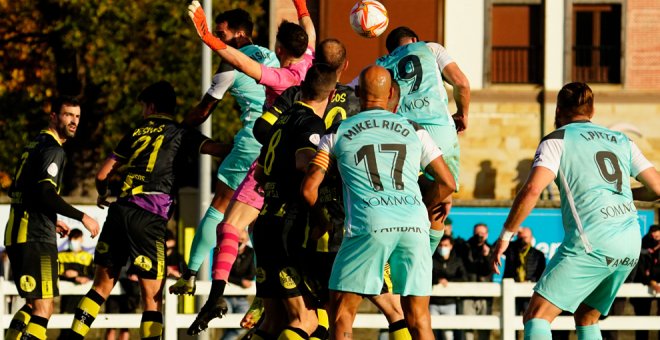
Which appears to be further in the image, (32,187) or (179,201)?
(179,201)

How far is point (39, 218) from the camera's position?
14164 millimetres

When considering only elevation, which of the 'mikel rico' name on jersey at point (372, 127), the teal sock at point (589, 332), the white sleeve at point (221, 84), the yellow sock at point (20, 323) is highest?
the white sleeve at point (221, 84)

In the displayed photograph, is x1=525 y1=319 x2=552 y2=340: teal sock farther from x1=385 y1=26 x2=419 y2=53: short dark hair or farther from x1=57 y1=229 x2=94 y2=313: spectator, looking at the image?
x1=57 y1=229 x2=94 y2=313: spectator

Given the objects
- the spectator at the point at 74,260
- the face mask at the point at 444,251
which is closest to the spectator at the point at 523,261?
the face mask at the point at 444,251

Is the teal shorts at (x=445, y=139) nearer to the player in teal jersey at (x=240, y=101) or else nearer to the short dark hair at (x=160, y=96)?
the player in teal jersey at (x=240, y=101)

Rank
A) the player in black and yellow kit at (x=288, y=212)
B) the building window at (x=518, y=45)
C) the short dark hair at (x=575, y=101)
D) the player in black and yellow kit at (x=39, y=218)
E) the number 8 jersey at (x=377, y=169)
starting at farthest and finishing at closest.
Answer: the building window at (x=518, y=45) → the player in black and yellow kit at (x=39, y=218) → the player in black and yellow kit at (x=288, y=212) → the short dark hair at (x=575, y=101) → the number 8 jersey at (x=377, y=169)

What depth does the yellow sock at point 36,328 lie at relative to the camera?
46.1 ft

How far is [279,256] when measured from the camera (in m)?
12.1

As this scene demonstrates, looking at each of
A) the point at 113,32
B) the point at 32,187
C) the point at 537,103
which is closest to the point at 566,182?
the point at 32,187

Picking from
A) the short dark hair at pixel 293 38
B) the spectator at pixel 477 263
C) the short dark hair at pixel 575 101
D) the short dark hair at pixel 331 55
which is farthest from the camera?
the spectator at pixel 477 263

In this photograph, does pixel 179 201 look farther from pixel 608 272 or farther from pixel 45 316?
pixel 608 272

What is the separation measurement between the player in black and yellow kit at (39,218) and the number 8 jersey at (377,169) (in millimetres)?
3800

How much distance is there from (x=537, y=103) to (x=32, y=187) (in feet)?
85.8

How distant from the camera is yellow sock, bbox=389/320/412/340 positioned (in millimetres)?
12305
